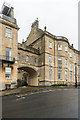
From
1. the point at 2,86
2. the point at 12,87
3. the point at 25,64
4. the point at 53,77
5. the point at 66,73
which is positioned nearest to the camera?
the point at 2,86

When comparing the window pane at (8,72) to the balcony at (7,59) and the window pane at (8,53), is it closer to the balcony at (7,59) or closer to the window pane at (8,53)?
the balcony at (7,59)

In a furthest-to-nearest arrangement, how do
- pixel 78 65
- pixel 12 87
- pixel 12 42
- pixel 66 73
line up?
1. pixel 78 65
2. pixel 66 73
3. pixel 12 42
4. pixel 12 87

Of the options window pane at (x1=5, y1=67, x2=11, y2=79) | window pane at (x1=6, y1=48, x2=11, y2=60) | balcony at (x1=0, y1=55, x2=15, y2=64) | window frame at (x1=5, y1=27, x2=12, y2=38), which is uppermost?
window frame at (x1=5, y1=27, x2=12, y2=38)

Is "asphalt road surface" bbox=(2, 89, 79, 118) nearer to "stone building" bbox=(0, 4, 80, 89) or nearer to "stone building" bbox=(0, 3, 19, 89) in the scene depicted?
"stone building" bbox=(0, 3, 19, 89)

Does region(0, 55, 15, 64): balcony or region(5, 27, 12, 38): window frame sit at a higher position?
region(5, 27, 12, 38): window frame

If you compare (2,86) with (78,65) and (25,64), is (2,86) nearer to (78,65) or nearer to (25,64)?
(25,64)

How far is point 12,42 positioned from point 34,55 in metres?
7.72

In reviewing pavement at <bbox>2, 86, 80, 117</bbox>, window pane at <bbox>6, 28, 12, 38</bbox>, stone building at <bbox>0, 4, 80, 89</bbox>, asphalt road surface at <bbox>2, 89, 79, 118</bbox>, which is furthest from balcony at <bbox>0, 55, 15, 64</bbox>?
asphalt road surface at <bbox>2, 89, 79, 118</bbox>

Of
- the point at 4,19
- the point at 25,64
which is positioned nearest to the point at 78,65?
the point at 25,64

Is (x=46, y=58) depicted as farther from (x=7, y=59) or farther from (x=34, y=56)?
(x=7, y=59)

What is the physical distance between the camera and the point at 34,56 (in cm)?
2511

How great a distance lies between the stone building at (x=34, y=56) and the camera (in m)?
17.5

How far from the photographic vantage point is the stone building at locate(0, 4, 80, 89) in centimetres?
1752

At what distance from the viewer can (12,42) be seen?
18.7 metres
